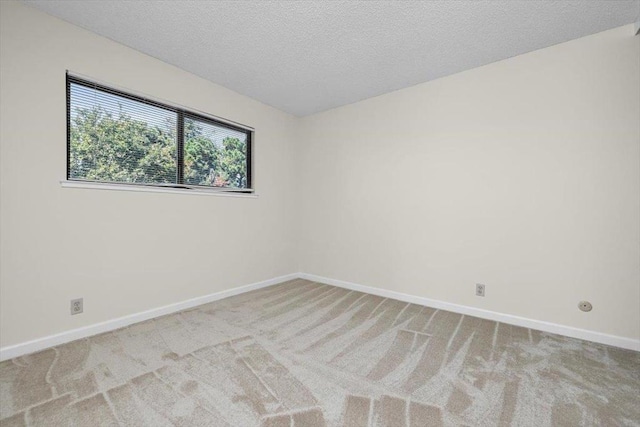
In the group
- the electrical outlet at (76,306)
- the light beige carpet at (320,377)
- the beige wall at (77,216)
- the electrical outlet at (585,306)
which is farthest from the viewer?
the electrical outlet at (585,306)

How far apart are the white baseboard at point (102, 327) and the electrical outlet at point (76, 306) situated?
0.14 meters

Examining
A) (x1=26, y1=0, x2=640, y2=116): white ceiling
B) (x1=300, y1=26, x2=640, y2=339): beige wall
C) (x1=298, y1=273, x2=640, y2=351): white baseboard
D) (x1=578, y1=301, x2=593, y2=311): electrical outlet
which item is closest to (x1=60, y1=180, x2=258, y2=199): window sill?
(x1=26, y1=0, x2=640, y2=116): white ceiling

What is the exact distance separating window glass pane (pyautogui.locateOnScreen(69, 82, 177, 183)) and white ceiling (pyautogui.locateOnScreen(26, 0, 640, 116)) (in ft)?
1.80

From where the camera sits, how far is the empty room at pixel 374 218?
171 cm

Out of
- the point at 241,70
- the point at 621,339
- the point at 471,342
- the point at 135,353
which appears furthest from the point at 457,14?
the point at 135,353

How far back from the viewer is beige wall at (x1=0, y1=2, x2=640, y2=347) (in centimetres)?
209

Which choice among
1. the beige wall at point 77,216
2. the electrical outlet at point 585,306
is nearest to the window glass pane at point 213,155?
the beige wall at point 77,216

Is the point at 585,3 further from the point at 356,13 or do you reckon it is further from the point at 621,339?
the point at 621,339

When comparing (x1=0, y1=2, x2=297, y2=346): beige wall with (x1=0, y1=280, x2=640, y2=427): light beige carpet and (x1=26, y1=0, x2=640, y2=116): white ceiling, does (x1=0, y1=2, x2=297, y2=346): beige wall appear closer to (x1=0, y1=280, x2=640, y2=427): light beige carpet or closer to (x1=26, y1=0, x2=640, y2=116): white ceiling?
(x1=26, y1=0, x2=640, y2=116): white ceiling

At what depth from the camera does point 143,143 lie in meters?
2.75

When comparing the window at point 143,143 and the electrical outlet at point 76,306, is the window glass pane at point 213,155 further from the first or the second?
the electrical outlet at point 76,306

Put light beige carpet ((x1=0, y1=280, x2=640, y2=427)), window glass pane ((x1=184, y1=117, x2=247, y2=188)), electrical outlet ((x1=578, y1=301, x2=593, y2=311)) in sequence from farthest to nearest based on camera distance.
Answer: window glass pane ((x1=184, y1=117, x2=247, y2=188)) < electrical outlet ((x1=578, y1=301, x2=593, y2=311)) < light beige carpet ((x1=0, y1=280, x2=640, y2=427))

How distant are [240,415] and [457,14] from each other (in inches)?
119

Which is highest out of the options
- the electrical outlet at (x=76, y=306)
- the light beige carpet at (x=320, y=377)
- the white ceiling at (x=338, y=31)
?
the white ceiling at (x=338, y=31)
